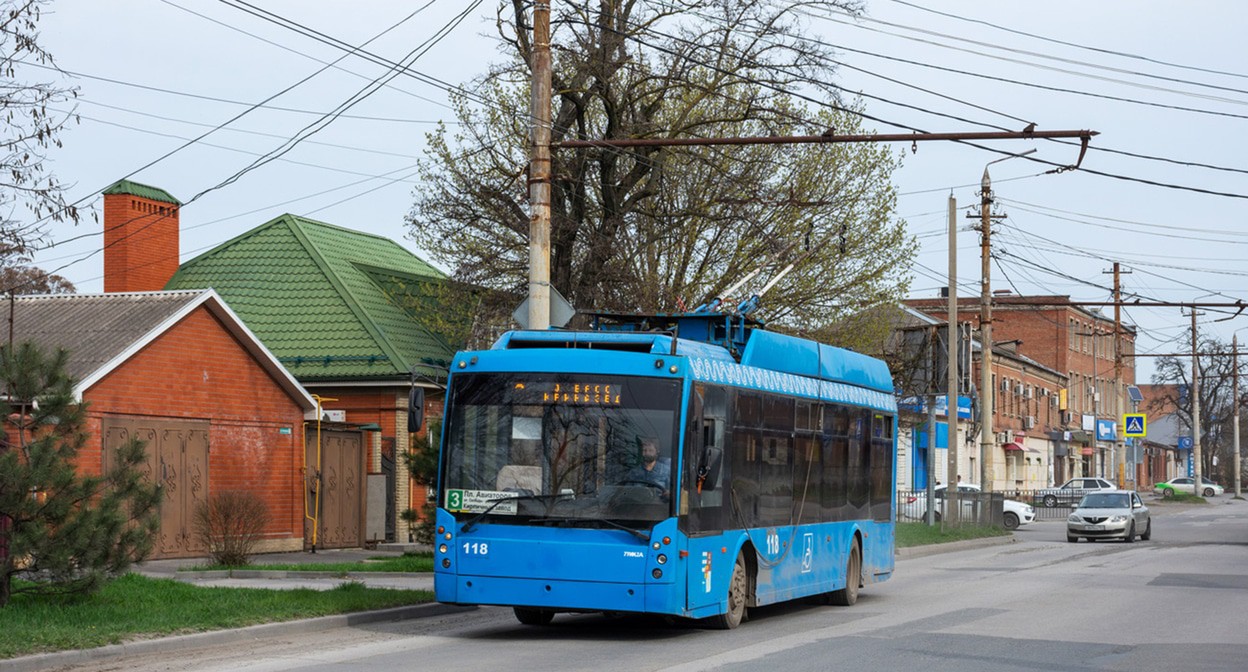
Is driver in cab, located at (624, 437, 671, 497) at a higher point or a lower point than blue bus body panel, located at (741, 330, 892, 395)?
lower

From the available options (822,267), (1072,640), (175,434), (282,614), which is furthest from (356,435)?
(1072,640)

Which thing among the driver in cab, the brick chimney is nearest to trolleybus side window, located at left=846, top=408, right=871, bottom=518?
the driver in cab

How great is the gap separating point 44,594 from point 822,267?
23.4 m

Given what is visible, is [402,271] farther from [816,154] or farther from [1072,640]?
[1072,640]

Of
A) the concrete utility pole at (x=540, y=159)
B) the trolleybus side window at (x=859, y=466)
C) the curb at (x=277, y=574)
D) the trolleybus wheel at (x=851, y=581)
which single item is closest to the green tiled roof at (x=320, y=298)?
the curb at (x=277, y=574)

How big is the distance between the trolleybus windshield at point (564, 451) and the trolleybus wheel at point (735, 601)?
6.30 ft

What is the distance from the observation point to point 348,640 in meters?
14.2

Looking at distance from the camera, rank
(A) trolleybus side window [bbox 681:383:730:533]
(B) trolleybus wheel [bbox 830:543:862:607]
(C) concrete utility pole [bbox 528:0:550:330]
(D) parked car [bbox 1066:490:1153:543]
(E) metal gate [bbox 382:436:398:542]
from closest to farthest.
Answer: (A) trolleybus side window [bbox 681:383:730:533] < (C) concrete utility pole [bbox 528:0:550:330] < (B) trolleybus wheel [bbox 830:543:862:607] < (E) metal gate [bbox 382:436:398:542] < (D) parked car [bbox 1066:490:1153:543]

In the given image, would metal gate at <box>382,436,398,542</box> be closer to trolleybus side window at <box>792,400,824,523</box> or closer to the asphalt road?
the asphalt road

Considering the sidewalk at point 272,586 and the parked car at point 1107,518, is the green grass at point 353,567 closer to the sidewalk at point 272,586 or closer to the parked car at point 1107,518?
the sidewalk at point 272,586

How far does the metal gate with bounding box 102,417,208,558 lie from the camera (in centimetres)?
2470

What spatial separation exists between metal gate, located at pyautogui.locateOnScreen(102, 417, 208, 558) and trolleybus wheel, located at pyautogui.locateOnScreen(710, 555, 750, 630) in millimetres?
12034

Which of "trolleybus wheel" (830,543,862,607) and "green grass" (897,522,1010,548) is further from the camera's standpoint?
"green grass" (897,522,1010,548)

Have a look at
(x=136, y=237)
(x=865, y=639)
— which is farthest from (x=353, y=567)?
(x=136, y=237)
